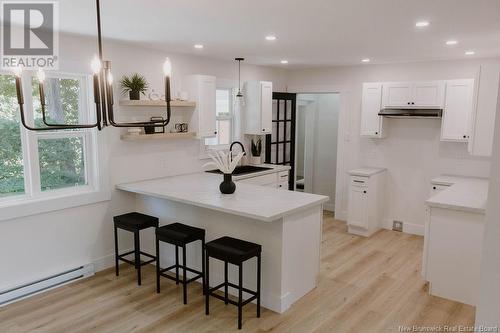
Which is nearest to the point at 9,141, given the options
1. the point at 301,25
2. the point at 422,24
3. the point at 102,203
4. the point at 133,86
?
the point at 102,203

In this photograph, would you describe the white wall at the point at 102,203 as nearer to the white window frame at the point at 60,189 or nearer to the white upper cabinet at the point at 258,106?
the white window frame at the point at 60,189

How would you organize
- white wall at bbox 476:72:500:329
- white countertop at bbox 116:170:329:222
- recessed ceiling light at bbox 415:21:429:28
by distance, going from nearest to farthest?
white wall at bbox 476:72:500:329
recessed ceiling light at bbox 415:21:429:28
white countertop at bbox 116:170:329:222

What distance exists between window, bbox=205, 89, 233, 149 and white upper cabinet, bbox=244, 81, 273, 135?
0.81 ft

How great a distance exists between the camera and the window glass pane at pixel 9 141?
11.4 feet

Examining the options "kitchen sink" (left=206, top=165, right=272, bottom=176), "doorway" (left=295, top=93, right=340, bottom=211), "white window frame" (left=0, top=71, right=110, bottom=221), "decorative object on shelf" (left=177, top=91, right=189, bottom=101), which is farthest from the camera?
"doorway" (left=295, top=93, right=340, bottom=211)

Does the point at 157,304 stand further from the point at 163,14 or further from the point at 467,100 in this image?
the point at 467,100

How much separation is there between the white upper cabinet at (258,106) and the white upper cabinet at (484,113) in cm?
283

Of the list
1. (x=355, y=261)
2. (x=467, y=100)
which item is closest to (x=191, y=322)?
(x=355, y=261)

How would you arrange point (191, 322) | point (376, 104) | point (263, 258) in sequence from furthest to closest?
point (376, 104), point (263, 258), point (191, 322)

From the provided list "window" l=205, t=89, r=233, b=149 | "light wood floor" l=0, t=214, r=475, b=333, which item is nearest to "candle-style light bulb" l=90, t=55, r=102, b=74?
"light wood floor" l=0, t=214, r=475, b=333

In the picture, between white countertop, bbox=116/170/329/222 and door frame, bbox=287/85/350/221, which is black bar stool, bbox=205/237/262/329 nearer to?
white countertop, bbox=116/170/329/222

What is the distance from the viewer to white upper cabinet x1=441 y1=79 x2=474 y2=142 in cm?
479

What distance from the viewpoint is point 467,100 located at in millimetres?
4793

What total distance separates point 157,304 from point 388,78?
4411 millimetres
